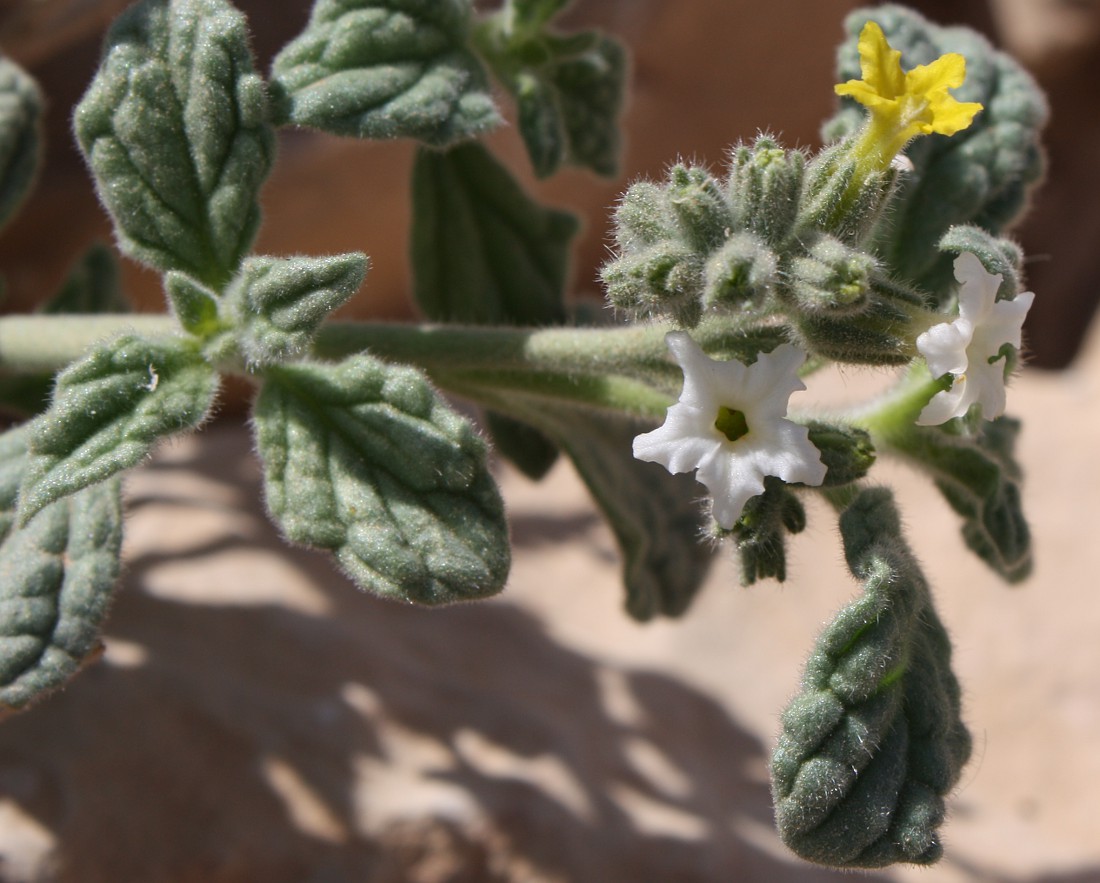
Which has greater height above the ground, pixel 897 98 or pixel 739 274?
pixel 897 98

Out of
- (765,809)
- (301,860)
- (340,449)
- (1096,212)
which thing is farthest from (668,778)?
(1096,212)

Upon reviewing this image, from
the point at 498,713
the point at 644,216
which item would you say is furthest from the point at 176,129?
the point at 498,713

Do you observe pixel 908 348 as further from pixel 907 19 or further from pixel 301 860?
pixel 301 860

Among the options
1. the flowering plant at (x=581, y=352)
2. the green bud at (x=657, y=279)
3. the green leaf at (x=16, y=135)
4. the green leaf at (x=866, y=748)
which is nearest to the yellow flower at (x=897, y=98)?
the flowering plant at (x=581, y=352)

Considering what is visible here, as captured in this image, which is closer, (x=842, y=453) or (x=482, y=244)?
(x=842, y=453)

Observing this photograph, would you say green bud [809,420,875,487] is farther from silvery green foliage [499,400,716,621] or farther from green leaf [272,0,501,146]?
green leaf [272,0,501,146]

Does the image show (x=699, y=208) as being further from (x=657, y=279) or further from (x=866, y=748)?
(x=866, y=748)

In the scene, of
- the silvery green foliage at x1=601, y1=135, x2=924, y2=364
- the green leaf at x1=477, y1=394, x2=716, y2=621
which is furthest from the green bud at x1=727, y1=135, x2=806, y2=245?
the green leaf at x1=477, y1=394, x2=716, y2=621

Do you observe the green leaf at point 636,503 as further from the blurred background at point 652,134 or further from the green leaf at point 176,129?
the blurred background at point 652,134
